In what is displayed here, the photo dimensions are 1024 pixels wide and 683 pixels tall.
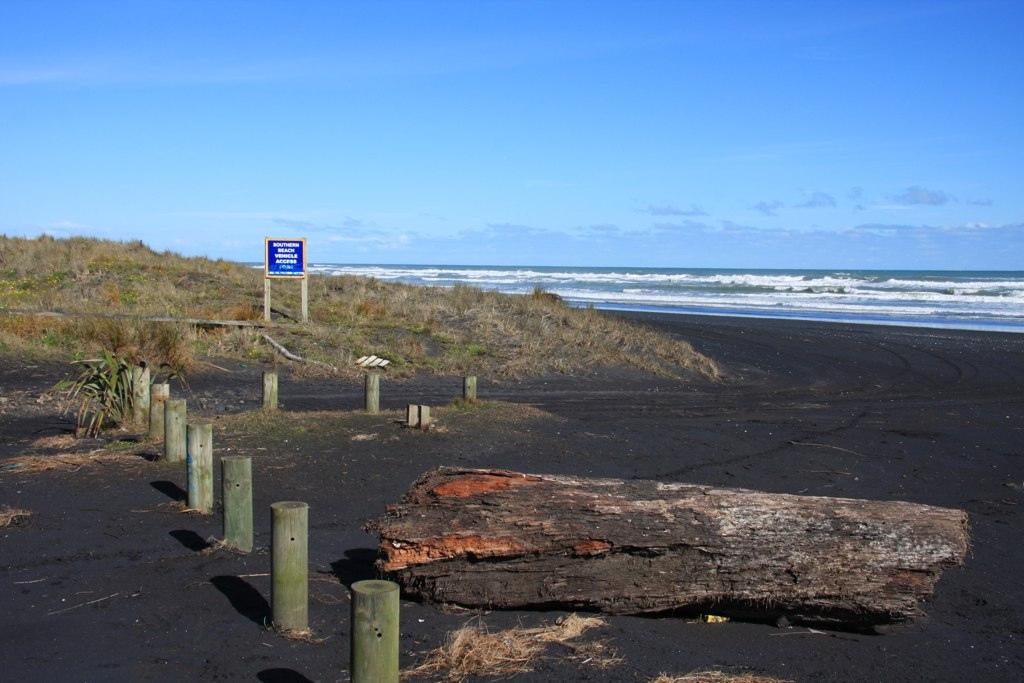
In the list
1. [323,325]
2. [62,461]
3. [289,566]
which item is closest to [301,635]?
[289,566]

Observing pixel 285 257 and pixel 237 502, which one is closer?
pixel 237 502

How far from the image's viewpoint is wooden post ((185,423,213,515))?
26.4 ft

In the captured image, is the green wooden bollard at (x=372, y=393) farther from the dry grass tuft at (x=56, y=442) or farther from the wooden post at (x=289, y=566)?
the wooden post at (x=289, y=566)

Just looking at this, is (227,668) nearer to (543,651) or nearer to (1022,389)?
(543,651)

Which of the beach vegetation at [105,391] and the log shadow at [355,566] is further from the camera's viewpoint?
the beach vegetation at [105,391]

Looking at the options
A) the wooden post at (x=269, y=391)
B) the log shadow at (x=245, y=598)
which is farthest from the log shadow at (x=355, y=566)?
Answer: the wooden post at (x=269, y=391)

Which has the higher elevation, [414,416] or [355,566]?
[414,416]

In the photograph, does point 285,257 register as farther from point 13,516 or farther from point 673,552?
point 673,552

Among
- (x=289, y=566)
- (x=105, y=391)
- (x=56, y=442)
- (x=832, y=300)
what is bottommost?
(x=56, y=442)

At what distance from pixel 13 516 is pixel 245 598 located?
2.75 meters

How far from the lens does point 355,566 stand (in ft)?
23.7

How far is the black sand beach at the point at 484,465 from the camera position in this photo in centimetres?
572

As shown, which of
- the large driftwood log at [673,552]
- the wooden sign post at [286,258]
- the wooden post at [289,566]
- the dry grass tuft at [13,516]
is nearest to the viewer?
the wooden post at [289,566]

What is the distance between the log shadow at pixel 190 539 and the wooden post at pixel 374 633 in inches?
127
